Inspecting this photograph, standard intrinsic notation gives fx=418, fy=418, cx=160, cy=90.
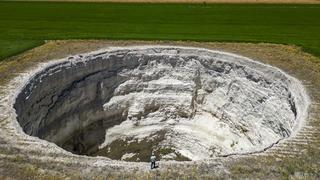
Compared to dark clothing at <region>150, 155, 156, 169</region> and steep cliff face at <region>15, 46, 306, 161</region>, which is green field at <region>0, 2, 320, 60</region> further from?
dark clothing at <region>150, 155, 156, 169</region>

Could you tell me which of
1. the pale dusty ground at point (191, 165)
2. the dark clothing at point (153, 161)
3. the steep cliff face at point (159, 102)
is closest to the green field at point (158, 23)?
the steep cliff face at point (159, 102)

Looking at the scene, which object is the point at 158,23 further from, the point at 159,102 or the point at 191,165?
the point at 191,165

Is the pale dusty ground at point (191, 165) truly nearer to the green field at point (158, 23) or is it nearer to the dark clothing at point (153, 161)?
the dark clothing at point (153, 161)

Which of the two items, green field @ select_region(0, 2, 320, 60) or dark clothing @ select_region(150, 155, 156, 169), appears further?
green field @ select_region(0, 2, 320, 60)

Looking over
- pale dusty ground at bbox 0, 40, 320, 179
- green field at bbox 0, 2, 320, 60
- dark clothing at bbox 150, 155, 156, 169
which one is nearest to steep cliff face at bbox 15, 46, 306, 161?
green field at bbox 0, 2, 320, 60

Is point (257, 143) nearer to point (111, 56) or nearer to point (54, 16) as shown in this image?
point (111, 56)

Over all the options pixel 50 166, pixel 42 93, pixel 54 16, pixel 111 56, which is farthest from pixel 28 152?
pixel 54 16
